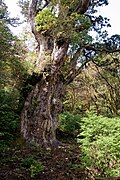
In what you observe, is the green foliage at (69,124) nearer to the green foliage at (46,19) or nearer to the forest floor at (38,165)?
the forest floor at (38,165)

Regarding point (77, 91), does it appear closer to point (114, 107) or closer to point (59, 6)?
point (114, 107)

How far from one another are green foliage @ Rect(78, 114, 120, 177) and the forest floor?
426 millimetres

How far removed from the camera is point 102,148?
670 cm

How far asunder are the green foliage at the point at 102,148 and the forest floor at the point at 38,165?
43 centimetres

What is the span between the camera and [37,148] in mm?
9469

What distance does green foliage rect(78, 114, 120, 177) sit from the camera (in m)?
6.53

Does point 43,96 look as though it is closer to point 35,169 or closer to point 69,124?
point 35,169

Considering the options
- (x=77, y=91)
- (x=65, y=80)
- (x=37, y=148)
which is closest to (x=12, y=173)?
(x=37, y=148)

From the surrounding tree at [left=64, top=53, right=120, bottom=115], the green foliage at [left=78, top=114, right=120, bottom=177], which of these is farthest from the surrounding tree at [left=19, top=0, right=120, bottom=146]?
the surrounding tree at [left=64, top=53, right=120, bottom=115]

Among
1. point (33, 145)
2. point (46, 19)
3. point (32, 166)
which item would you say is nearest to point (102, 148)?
point (32, 166)

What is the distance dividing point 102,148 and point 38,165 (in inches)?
64.6

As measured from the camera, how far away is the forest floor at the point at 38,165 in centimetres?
667

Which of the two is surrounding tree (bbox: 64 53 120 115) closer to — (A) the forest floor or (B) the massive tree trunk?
(B) the massive tree trunk

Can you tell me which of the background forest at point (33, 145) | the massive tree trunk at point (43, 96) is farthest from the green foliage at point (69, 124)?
the massive tree trunk at point (43, 96)
